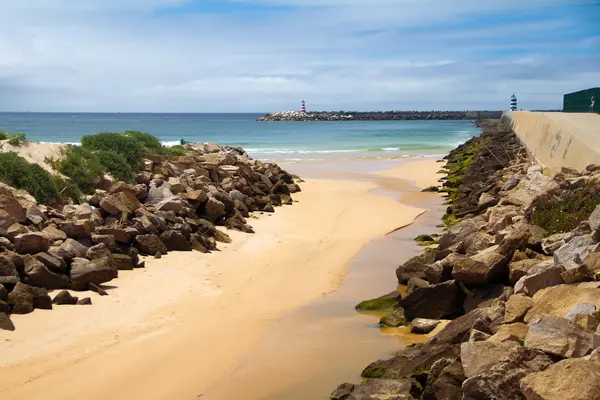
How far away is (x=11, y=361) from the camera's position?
7.35 metres

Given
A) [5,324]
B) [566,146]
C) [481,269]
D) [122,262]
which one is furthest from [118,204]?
[566,146]

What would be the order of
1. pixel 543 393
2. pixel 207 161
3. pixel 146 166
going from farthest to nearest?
pixel 207 161, pixel 146 166, pixel 543 393

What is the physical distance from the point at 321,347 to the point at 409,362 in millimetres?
1544

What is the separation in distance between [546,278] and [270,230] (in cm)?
902

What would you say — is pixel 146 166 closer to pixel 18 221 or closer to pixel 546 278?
pixel 18 221

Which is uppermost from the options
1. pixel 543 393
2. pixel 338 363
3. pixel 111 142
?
pixel 111 142

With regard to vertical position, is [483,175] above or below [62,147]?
below

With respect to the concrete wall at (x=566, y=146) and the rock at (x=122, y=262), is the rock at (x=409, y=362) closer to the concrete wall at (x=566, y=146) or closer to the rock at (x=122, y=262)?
the rock at (x=122, y=262)

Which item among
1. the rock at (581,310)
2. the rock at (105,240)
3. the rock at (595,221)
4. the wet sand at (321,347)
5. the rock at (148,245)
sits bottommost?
the wet sand at (321,347)

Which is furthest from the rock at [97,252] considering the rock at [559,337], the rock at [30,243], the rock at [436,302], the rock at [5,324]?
the rock at [559,337]

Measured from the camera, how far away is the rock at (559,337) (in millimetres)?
5074

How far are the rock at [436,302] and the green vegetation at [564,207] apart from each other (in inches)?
59.7

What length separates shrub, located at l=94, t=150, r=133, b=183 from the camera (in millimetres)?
15305

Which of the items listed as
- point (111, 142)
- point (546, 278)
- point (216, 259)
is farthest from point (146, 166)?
point (546, 278)
